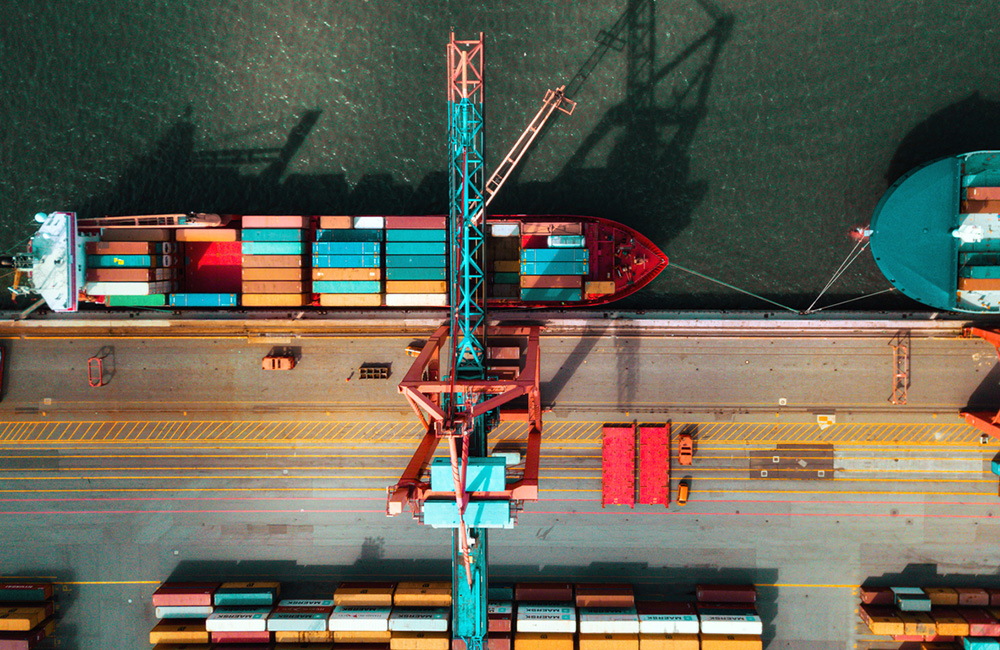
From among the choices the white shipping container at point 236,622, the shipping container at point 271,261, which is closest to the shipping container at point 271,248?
the shipping container at point 271,261

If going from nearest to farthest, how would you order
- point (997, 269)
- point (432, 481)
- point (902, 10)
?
point (432, 481)
point (997, 269)
point (902, 10)

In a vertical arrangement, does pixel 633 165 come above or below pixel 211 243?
above

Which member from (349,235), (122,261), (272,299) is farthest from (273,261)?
(122,261)

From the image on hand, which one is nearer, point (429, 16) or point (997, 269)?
point (997, 269)

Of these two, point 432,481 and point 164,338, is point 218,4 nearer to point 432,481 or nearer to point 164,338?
point 164,338

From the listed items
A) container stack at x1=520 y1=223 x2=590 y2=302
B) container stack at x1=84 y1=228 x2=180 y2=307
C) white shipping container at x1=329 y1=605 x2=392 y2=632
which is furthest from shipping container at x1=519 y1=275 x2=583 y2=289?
white shipping container at x1=329 y1=605 x2=392 y2=632

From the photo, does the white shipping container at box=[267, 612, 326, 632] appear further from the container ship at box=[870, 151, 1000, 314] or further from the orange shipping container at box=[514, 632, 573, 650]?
the container ship at box=[870, 151, 1000, 314]

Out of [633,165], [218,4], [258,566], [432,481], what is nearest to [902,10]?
[633,165]
